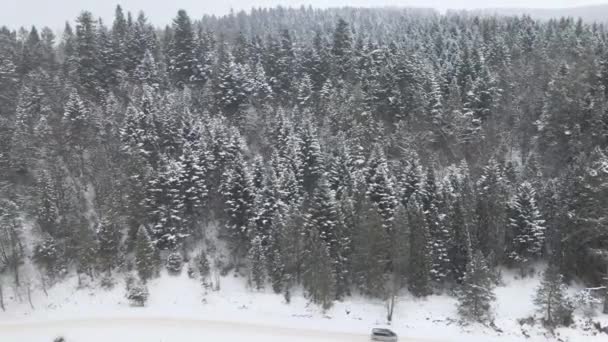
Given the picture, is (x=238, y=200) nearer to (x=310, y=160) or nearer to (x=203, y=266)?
(x=203, y=266)

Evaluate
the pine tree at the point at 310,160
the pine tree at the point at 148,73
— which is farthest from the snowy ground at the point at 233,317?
the pine tree at the point at 148,73

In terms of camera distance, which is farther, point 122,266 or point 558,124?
point 558,124

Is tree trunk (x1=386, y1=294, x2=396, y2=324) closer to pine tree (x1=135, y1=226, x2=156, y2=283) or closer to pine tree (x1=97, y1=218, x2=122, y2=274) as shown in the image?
pine tree (x1=135, y1=226, x2=156, y2=283)

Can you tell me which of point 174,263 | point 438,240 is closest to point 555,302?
point 438,240

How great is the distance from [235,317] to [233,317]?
197mm

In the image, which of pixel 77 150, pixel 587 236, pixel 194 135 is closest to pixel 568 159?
pixel 587 236

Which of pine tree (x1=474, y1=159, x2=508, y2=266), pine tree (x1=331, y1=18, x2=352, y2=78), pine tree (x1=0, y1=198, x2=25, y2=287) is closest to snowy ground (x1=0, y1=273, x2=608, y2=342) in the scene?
pine tree (x1=0, y1=198, x2=25, y2=287)

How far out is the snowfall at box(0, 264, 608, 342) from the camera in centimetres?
3950

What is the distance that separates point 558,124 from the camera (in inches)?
2170

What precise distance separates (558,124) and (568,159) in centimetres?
450

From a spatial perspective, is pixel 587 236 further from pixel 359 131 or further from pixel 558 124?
pixel 359 131

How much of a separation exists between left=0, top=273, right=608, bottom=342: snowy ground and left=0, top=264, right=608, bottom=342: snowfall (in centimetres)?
9

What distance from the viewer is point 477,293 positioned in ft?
129

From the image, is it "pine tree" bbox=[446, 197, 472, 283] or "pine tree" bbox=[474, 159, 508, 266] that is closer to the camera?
"pine tree" bbox=[446, 197, 472, 283]
